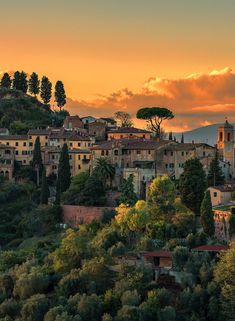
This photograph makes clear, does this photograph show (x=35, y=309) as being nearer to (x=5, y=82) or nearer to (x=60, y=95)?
(x=60, y=95)

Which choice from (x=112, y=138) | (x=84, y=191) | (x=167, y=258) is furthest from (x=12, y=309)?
(x=112, y=138)

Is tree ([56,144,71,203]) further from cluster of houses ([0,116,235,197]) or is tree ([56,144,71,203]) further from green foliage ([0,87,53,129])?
green foliage ([0,87,53,129])

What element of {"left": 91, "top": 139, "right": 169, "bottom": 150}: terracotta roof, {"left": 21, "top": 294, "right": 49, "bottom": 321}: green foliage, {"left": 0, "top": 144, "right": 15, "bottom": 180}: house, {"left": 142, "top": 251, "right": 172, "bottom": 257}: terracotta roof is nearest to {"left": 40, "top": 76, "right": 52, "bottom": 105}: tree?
{"left": 0, "top": 144, "right": 15, "bottom": 180}: house

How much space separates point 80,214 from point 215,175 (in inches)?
435

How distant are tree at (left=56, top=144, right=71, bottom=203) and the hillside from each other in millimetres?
18395

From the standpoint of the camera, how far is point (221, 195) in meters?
53.0

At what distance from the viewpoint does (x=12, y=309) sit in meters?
40.3

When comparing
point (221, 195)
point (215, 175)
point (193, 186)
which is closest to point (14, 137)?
point (215, 175)

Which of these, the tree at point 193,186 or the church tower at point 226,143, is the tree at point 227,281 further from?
the church tower at point 226,143

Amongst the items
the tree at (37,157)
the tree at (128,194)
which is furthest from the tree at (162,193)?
the tree at (37,157)

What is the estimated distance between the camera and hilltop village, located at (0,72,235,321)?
38.8 m

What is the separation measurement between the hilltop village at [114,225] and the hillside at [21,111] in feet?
3.07

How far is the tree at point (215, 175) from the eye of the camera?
5750 cm

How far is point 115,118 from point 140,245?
49.5 m
